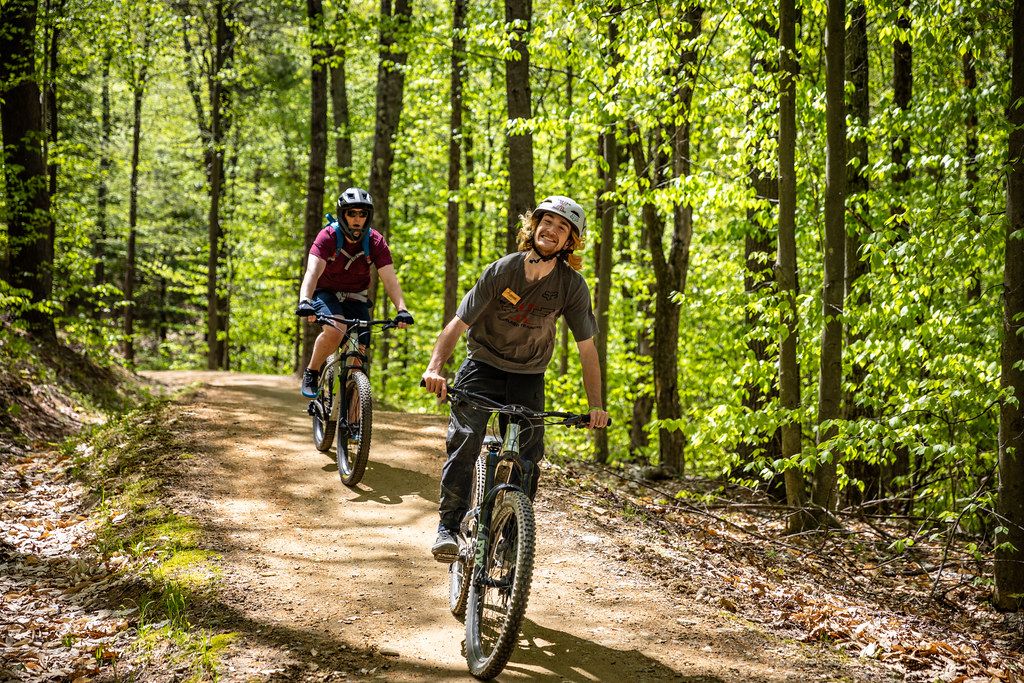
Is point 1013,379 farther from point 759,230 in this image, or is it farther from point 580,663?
point 580,663

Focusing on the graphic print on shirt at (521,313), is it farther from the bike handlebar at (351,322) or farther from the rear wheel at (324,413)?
the rear wheel at (324,413)

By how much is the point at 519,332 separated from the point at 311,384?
4390 mm

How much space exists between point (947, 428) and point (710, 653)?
163 inches

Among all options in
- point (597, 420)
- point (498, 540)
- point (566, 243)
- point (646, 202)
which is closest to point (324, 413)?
point (498, 540)

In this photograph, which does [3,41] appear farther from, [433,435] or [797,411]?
[797,411]

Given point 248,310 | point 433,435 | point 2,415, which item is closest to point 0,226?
point 2,415

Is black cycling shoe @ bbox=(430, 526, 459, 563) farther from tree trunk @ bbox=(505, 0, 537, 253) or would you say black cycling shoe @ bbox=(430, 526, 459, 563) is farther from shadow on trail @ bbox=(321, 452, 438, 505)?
tree trunk @ bbox=(505, 0, 537, 253)

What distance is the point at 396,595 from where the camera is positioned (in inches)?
215

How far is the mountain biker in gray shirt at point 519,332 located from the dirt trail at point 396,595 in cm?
72

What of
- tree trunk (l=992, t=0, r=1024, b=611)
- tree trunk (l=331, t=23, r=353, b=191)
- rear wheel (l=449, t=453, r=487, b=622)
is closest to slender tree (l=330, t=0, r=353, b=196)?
tree trunk (l=331, t=23, r=353, b=191)

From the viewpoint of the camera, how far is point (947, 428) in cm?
770

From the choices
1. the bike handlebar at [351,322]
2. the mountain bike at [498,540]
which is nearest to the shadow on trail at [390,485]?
the bike handlebar at [351,322]

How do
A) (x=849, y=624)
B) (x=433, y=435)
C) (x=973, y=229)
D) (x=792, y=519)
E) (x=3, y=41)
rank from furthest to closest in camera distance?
(x=3, y=41) < (x=433, y=435) < (x=792, y=519) < (x=973, y=229) < (x=849, y=624)

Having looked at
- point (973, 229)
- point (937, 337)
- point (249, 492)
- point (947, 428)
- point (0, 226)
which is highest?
point (0, 226)
